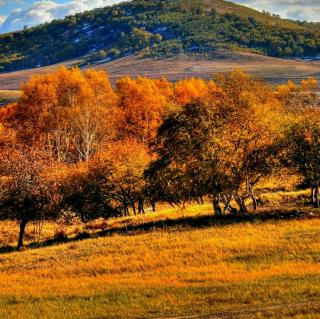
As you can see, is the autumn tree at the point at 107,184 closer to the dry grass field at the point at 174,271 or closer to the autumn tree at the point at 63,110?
the autumn tree at the point at 63,110

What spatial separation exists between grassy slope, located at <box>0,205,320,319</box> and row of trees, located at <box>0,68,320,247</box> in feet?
21.3

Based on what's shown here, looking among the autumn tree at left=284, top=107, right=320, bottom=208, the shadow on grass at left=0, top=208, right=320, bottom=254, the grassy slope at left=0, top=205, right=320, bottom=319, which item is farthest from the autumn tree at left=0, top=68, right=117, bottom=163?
the autumn tree at left=284, top=107, right=320, bottom=208

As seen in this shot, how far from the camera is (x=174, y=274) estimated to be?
30.4 metres

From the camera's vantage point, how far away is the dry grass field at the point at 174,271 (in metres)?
23.4

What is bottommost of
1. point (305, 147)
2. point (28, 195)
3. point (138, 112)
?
point (138, 112)

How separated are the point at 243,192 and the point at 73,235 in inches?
700

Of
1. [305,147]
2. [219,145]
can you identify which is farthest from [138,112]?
[305,147]

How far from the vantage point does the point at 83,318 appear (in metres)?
23.3

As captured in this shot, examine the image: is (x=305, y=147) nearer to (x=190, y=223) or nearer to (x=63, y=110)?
(x=190, y=223)

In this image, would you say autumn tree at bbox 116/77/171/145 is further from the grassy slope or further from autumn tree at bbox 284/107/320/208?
the grassy slope

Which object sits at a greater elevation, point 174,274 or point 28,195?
point 174,274

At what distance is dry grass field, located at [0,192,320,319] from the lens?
23438 millimetres

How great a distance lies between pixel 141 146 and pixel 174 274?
1773 inches

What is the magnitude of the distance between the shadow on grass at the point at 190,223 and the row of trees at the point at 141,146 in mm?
2523
